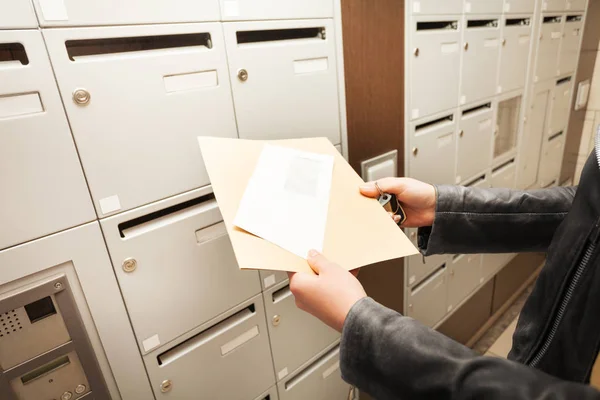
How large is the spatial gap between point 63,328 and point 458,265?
1737 mm

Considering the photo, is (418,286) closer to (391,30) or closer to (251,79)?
(391,30)

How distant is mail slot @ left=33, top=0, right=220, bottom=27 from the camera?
0.64 metres

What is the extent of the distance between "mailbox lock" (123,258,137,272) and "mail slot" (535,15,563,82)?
7.19 feet

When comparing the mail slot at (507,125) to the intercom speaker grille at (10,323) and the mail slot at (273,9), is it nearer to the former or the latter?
the mail slot at (273,9)

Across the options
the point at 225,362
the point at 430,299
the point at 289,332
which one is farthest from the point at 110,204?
the point at 430,299

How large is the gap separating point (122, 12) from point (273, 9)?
37cm

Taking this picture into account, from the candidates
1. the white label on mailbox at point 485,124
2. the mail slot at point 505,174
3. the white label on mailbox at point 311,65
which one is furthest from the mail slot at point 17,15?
the mail slot at point 505,174

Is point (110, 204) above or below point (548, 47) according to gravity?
below

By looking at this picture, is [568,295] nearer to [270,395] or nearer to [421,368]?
[421,368]

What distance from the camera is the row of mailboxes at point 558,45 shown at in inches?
79.3

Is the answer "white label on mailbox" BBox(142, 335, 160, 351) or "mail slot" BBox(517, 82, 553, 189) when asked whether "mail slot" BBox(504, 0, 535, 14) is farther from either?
"white label on mailbox" BBox(142, 335, 160, 351)

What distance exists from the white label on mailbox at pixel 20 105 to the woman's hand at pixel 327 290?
55 cm

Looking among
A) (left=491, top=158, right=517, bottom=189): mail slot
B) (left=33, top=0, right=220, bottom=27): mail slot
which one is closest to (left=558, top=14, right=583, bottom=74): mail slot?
(left=491, top=158, right=517, bottom=189): mail slot

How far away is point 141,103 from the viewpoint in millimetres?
769
